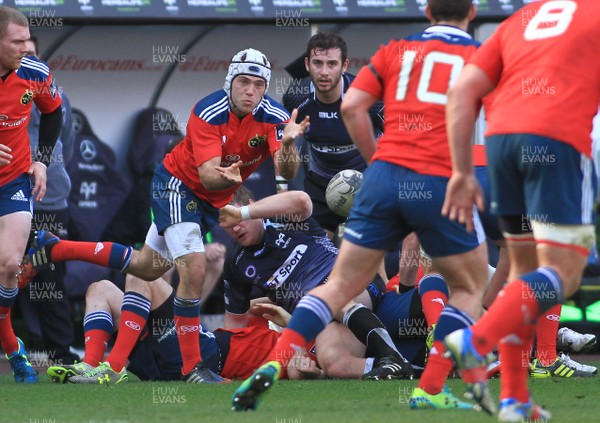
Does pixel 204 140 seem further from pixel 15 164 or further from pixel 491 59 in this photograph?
pixel 491 59

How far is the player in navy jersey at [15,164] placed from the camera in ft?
25.3

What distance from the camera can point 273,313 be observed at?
7844 mm

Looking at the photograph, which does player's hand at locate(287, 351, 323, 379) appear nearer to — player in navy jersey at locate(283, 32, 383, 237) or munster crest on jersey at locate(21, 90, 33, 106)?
player in navy jersey at locate(283, 32, 383, 237)

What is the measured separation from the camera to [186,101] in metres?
11.5

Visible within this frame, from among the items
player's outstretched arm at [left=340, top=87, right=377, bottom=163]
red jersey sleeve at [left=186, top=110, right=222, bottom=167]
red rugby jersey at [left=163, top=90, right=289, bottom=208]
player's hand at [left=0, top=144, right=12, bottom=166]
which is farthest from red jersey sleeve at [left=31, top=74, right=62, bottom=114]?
player's outstretched arm at [left=340, top=87, right=377, bottom=163]

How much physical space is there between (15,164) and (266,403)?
2802mm

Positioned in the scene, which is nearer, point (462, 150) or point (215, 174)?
point (462, 150)

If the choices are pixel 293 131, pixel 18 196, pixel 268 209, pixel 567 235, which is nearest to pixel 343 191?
pixel 268 209

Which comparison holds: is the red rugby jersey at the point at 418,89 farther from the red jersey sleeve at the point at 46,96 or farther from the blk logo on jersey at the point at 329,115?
the blk logo on jersey at the point at 329,115

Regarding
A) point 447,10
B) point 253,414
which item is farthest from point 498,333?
point 447,10

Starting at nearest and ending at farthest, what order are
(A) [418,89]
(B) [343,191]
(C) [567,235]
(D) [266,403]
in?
(C) [567,235] < (A) [418,89] < (D) [266,403] < (B) [343,191]

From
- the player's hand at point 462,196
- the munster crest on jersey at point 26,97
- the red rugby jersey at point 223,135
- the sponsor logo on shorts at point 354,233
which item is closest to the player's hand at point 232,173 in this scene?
the red rugby jersey at point 223,135

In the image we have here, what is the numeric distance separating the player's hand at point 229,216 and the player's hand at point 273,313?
532 millimetres

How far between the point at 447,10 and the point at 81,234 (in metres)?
5.97
